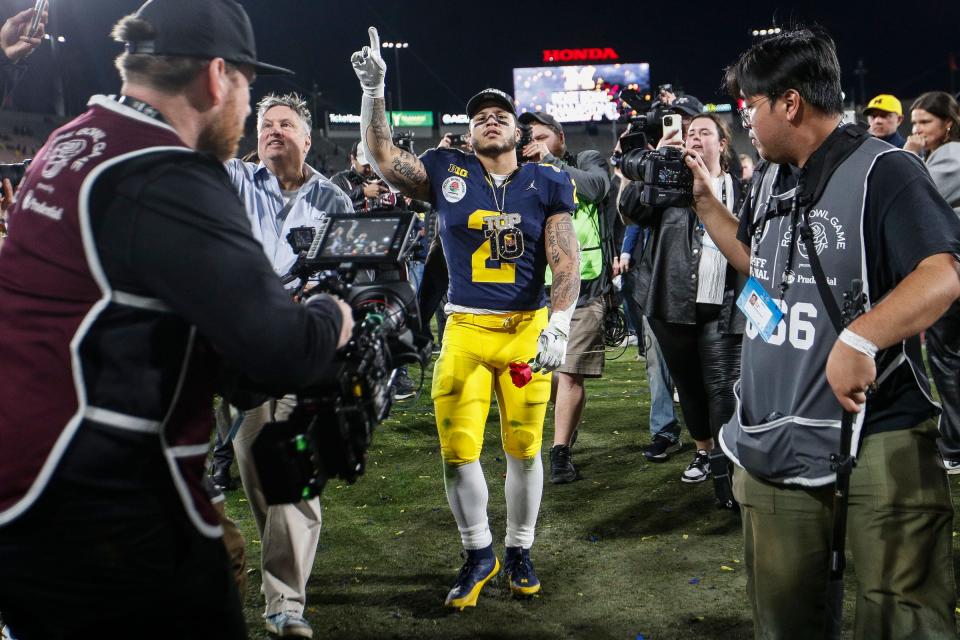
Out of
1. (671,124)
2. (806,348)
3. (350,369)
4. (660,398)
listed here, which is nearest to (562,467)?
(660,398)

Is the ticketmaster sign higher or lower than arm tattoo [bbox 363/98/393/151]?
higher

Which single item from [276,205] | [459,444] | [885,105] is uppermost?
[885,105]

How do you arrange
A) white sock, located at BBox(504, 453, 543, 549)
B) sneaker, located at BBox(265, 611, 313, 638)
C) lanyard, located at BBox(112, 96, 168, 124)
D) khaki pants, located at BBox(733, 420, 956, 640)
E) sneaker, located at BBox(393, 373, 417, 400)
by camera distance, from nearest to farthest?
lanyard, located at BBox(112, 96, 168, 124) < khaki pants, located at BBox(733, 420, 956, 640) < sneaker, located at BBox(265, 611, 313, 638) < white sock, located at BBox(504, 453, 543, 549) < sneaker, located at BBox(393, 373, 417, 400)

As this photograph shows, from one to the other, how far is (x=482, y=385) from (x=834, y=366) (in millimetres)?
2261

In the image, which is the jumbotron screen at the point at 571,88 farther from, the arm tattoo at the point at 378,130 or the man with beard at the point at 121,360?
the man with beard at the point at 121,360

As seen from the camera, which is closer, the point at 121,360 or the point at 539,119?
the point at 121,360

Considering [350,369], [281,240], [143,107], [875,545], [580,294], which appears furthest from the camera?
[580,294]

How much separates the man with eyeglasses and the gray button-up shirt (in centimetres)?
233

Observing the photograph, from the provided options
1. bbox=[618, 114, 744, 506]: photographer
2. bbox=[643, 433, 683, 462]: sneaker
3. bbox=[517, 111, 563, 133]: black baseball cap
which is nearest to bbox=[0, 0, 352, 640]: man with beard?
bbox=[618, 114, 744, 506]: photographer

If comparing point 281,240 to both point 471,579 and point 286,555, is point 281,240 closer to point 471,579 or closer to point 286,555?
point 286,555

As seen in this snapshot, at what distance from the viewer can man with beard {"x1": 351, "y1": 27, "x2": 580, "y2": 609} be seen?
172 inches

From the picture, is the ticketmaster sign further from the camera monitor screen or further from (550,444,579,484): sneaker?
the camera monitor screen

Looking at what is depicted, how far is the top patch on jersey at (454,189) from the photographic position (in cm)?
453

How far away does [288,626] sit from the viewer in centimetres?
381
